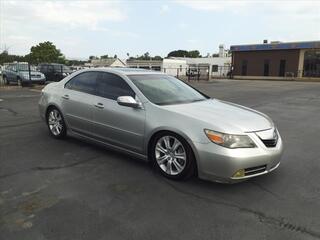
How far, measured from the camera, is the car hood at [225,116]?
3.98 metres

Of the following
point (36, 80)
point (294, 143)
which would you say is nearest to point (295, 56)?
point (36, 80)

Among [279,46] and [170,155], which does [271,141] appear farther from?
[279,46]

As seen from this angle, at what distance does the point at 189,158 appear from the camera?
4.04 m

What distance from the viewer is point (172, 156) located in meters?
4.26

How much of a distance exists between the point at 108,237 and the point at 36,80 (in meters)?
19.8

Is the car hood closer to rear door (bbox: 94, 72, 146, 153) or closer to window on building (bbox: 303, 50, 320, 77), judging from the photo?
rear door (bbox: 94, 72, 146, 153)

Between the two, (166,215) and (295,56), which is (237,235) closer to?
(166,215)

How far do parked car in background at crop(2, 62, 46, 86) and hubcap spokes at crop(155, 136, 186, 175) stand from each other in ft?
59.6

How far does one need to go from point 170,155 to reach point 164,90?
1299mm

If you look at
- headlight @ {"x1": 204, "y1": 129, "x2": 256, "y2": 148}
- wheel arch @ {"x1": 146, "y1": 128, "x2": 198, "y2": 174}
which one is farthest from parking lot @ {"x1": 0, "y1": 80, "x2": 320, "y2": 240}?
headlight @ {"x1": 204, "y1": 129, "x2": 256, "y2": 148}

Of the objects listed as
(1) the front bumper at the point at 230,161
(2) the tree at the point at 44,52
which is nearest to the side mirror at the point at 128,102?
(1) the front bumper at the point at 230,161

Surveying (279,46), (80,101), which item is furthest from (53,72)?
(279,46)

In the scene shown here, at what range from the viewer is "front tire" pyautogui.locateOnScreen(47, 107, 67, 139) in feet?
19.9

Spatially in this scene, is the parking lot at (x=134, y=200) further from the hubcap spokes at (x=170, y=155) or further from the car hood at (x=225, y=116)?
the car hood at (x=225, y=116)
